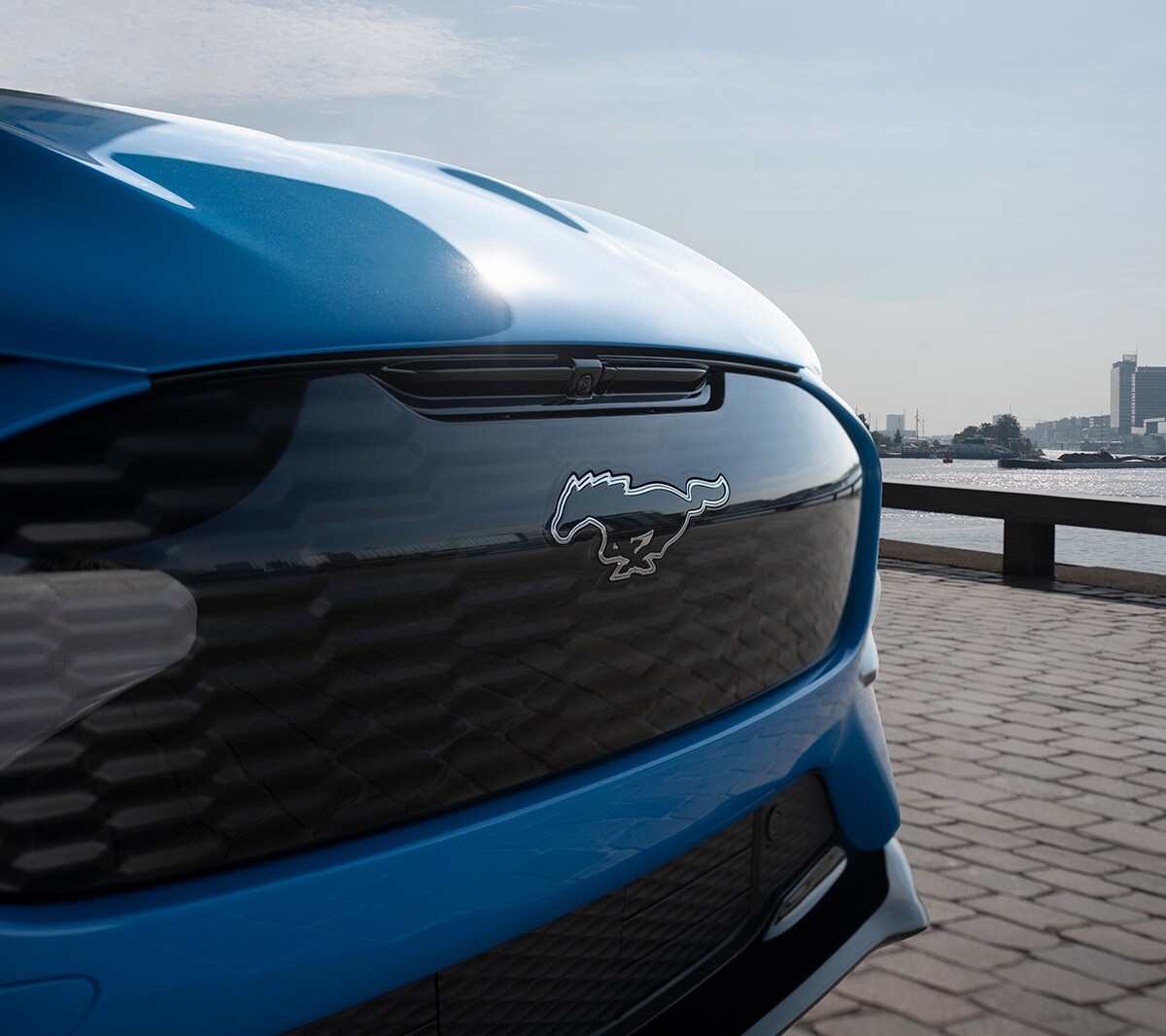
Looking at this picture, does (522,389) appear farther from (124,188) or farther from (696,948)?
(696,948)

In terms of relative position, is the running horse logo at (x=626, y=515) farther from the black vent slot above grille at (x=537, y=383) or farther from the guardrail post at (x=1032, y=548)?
the guardrail post at (x=1032, y=548)

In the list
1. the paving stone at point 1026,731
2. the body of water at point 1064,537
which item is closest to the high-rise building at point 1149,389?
the body of water at point 1064,537

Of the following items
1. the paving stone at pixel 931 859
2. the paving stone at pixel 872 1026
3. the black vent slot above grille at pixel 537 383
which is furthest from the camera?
the paving stone at pixel 931 859

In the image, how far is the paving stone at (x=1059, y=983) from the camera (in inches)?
108

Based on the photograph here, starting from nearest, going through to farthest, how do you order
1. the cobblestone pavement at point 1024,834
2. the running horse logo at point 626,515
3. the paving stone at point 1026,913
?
the running horse logo at point 626,515, the cobblestone pavement at point 1024,834, the paving stone at point 1026,913

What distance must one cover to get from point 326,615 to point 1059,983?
227cm

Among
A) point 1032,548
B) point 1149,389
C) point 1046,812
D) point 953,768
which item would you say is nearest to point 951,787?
point 953,768

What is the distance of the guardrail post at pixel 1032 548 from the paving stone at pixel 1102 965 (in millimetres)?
6586

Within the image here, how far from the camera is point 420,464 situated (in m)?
1.37

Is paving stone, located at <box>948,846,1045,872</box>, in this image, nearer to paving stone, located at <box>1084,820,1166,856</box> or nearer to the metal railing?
paving stone, located at <box>1084,820,1166,856</box>

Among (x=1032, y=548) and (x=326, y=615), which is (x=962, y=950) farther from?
(x=1032, y=548)

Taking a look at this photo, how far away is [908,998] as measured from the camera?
2715mm

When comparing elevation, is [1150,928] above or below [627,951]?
below

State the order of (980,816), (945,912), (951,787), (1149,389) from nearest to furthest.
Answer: (945,912)
(980,816)
(951,787)
(1149,389)
